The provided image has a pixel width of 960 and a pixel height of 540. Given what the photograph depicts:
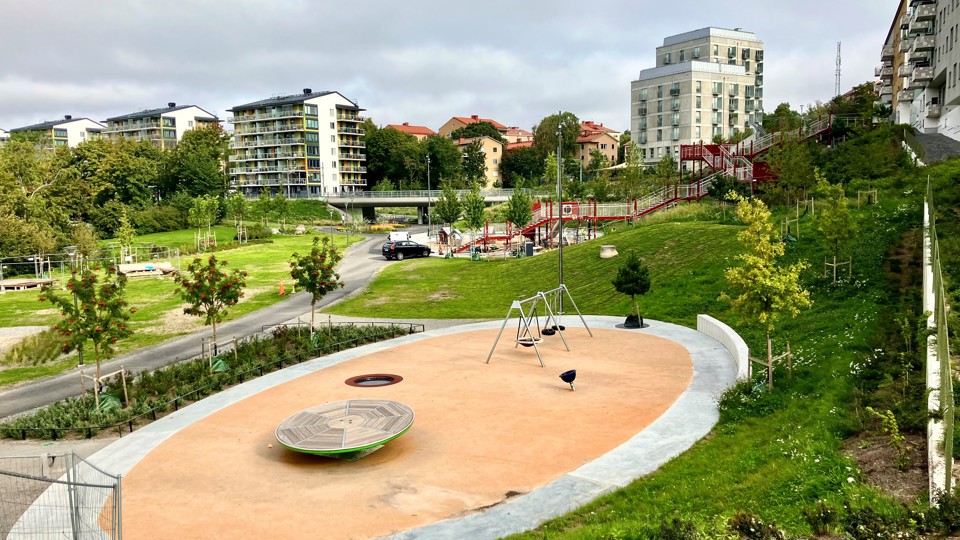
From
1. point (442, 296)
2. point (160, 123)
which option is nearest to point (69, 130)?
point (160, 123)

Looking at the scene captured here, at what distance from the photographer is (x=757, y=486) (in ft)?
32.6

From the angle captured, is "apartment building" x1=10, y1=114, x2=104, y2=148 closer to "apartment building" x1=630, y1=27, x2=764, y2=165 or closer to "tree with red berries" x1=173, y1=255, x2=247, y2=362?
"apartment building" x1=630, y1=27, x2=764, y2=165

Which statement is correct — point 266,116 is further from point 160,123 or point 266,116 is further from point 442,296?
point 442,296

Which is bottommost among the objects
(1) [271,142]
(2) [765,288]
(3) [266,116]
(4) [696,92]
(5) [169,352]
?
(5) [169,352]

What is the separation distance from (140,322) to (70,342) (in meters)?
13.6

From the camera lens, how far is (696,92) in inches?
3821

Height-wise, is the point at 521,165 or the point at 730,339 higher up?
the point at 521,165

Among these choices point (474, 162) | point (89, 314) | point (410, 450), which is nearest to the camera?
point (410, 450)

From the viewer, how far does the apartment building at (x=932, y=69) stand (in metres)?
46.4

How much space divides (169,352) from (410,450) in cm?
1530

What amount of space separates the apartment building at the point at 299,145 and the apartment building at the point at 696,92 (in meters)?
51.9

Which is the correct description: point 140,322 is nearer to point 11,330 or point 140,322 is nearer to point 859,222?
point 11,330

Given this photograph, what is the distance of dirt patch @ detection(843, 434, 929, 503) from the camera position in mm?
8773

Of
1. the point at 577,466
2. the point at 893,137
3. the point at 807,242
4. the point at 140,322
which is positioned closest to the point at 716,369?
the point at 577,466
